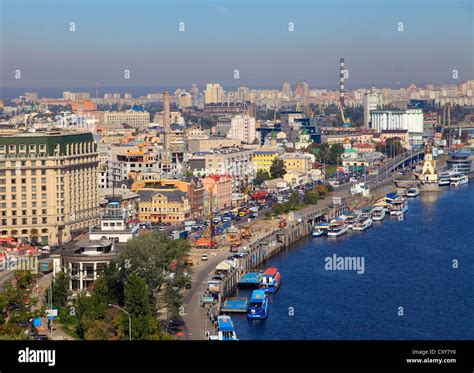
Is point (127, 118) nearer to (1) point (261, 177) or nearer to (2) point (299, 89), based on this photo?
(1) point (261, 177)

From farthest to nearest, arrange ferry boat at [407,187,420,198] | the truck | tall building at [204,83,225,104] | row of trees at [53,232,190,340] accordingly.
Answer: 1. tall building at [204,83,225,104]
2. ferry boat at [407,187,420,198]
3. the truck
4. row of trees at [53,232,190,340]

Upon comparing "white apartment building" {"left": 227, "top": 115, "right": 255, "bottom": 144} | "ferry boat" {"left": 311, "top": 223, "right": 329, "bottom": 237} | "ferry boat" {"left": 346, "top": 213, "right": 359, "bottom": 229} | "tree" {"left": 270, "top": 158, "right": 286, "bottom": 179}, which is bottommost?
"ferry boat" {"left": 311, "top": 223, "right": 329, "bottom": 237}

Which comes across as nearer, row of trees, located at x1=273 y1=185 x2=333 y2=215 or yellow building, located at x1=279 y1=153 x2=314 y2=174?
row of trees, located at x1=273 y1=185 x2=333 y2=215

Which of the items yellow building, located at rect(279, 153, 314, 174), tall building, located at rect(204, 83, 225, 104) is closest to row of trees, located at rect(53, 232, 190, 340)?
yellow building, located at rect(279, 153, 314, 174)

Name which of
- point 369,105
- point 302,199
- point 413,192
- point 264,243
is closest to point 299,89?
point 369,105

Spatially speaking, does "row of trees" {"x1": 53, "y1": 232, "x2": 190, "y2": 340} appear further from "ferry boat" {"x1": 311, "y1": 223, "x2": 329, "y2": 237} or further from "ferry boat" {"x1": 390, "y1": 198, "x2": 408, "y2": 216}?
"ferry boat" {"x1": 390, "y1": 198, "x2": 408, "y2": 216}
